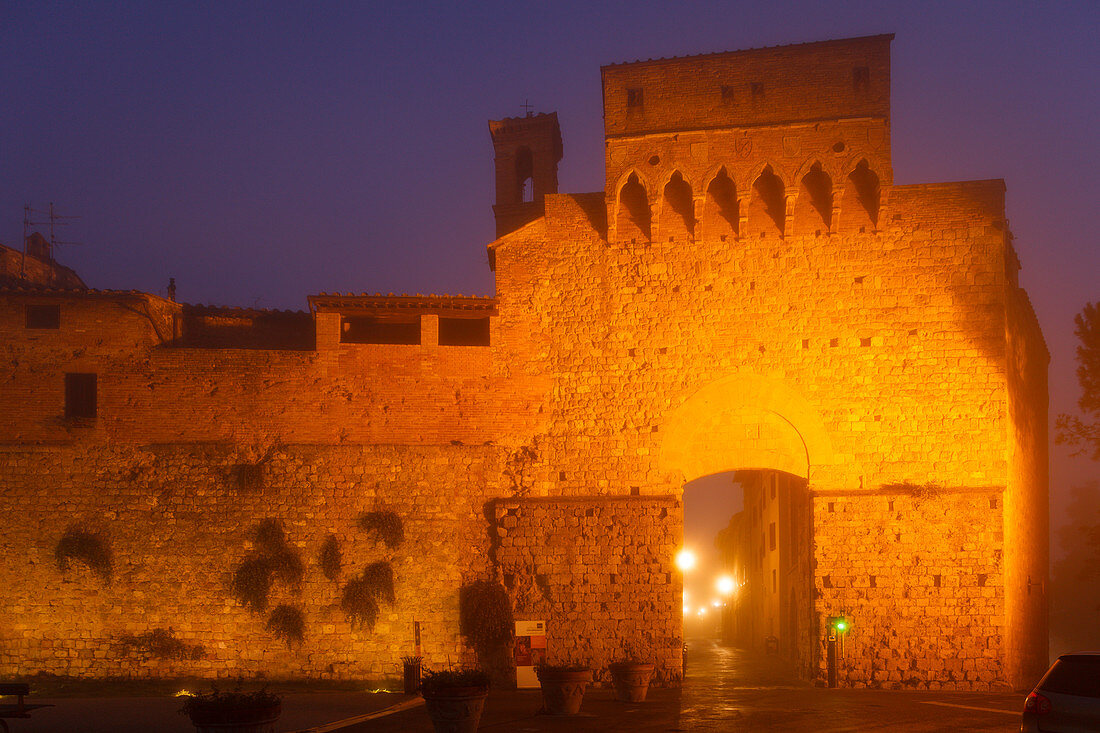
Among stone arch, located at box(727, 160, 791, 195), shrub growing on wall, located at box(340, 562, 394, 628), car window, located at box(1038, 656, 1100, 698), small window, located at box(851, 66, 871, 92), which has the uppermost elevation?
small window, located at box(851, 66, 871, 92)

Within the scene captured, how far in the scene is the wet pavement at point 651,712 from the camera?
14.3 meters

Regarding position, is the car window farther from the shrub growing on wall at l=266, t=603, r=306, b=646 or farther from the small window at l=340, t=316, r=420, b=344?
the small window at l=340, t=316, r=420, b=344

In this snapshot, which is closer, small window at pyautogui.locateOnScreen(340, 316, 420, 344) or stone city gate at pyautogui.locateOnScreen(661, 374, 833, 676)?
stone city gate at pyautogui.locateOnScreen(661, 374, 833, 676)

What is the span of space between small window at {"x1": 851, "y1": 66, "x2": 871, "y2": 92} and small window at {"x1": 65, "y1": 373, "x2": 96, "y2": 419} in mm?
17260

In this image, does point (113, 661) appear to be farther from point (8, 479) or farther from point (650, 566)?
point (650, 566)

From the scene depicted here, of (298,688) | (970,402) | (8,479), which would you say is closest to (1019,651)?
(970,402)

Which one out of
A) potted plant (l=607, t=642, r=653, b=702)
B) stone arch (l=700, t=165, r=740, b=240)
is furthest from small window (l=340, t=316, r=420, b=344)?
potted plant (l=607, t=642, r=653, b=702)

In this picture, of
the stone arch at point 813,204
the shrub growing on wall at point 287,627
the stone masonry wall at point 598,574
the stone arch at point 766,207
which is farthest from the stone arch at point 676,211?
the shrub growing on wall at point 287,627

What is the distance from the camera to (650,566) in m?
20.9

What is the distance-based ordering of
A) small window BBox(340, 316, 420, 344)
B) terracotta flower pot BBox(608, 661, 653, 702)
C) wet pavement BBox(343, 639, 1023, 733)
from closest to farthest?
wet pavement BBox(343, 639, 1023, 733) < terracotta flower pot BBox(608, 661, 653, 702) < small window BBox(340, 316, 420, 344)

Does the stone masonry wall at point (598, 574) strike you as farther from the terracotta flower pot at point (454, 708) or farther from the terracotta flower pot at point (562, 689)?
the terracotta flower pot at point (454, 708)

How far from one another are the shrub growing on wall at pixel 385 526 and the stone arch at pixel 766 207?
31.6ft

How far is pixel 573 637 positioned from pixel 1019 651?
918 centimetres

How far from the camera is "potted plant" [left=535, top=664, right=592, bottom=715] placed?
15.6 metres
